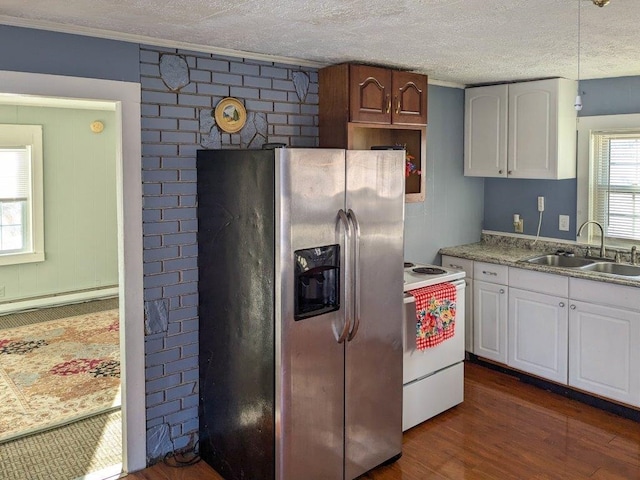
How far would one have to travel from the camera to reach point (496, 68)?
3.69 meters

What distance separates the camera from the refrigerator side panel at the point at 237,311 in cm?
259

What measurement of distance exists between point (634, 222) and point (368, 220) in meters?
2.32

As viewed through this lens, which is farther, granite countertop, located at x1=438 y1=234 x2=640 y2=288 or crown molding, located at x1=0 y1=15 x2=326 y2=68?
granite countertop, located at x1=438 y1=234 x2=640 y2=288

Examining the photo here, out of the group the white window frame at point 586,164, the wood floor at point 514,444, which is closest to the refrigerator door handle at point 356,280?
the wood floor at point 514,444

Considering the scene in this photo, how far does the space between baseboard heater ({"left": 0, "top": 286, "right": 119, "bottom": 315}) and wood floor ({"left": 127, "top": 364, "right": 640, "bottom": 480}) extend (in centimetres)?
396

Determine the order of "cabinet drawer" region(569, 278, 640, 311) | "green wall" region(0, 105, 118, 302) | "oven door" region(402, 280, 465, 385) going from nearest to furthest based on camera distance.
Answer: "oven door" region(402, 280, 465, 385) → "cabinet drawer" region(569, 278, 640, 311) → "green wall" region(0, 105, 118, 302)

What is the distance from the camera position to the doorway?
2.69 metres

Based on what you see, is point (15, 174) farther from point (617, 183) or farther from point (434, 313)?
point (617, 183)

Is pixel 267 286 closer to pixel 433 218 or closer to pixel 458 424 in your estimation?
pixel 458 424

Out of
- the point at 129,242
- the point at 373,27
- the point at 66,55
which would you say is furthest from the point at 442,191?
the point at 66,55

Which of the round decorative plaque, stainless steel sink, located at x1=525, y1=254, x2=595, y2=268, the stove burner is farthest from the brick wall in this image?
stainless steel sink, located at x1=525, y1=254, x2=595, y2=268

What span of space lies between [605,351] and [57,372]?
12.7ft

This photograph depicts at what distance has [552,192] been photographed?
4.43m

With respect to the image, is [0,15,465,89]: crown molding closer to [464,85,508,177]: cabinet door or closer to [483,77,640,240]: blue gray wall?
[464,85,508,177]: cabinet door
